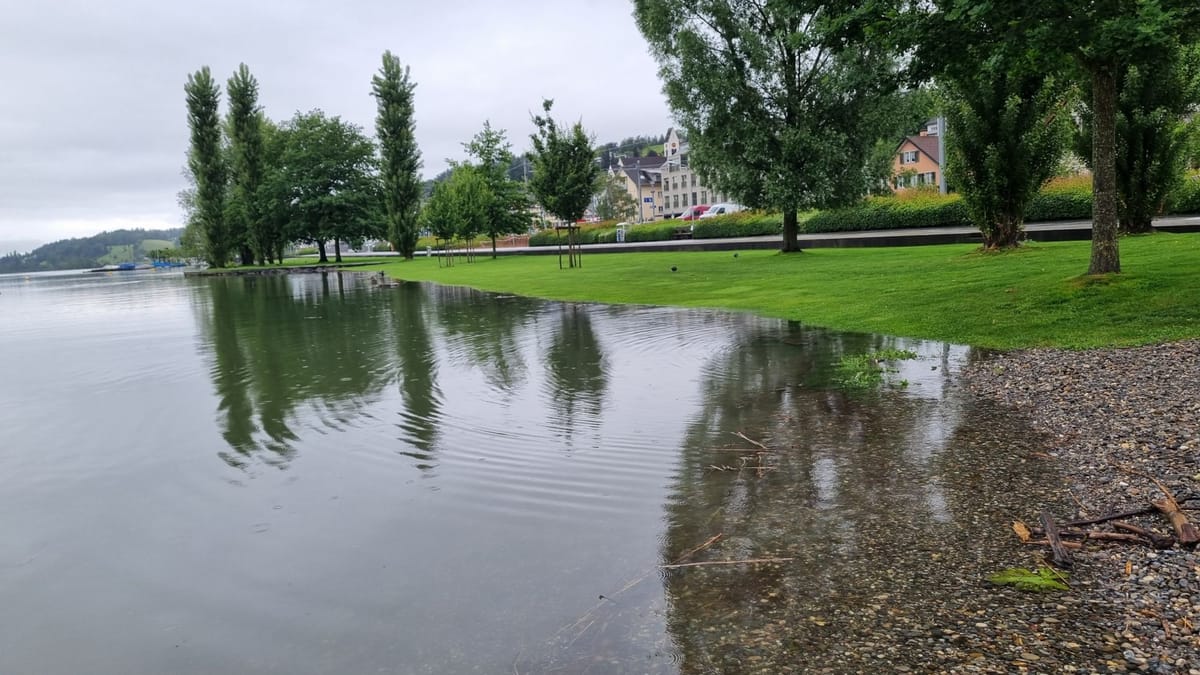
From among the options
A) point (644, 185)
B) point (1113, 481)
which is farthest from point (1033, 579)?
point (644, 185)

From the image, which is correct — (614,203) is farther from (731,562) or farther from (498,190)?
(731,562)

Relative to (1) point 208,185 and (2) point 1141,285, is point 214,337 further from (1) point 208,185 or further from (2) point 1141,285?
(1) point 208,185

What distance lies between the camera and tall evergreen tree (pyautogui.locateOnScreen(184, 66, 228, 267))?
217 ft

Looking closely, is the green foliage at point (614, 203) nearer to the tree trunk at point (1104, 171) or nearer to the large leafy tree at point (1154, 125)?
the large leafy tree at point (1154, 125)

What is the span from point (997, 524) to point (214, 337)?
1668 cm

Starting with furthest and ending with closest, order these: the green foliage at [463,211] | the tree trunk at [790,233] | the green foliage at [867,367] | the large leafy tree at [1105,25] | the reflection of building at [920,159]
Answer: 1. the reflection of building at [920,159]
2. the green foliage at [463,211]
3. the tree trunk at [790,233]
4. the large leafy tree at [1105,25]
5. the green foliage at [867,367]

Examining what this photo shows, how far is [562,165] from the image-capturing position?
1300 inches

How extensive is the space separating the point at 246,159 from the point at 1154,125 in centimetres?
6627

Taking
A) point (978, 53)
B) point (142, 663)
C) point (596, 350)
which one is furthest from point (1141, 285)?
point (142, 663)

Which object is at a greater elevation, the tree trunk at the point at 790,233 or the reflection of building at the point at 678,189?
the reflection of building at the point at 678,189

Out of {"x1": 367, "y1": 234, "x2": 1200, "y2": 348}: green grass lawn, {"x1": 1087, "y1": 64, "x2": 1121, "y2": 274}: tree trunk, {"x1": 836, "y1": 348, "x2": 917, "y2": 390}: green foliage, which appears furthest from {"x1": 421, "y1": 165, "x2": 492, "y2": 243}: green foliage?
{"x1": 836, "y1": 348, "x2": 917, "y2": 390}: green foliage

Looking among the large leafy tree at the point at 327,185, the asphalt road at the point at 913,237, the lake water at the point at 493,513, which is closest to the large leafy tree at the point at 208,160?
the large leafy tree at the point at 327,185

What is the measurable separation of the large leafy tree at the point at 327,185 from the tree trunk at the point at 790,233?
42.2 meters

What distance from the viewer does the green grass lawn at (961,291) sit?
1043 centimetres
